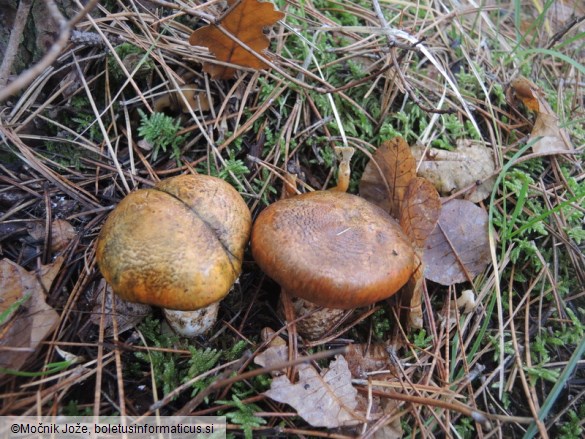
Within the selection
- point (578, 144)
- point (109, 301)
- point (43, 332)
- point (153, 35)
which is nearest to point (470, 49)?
point (578, 144)

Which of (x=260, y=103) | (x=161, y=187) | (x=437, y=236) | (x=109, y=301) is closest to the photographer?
(x=161, y=187)

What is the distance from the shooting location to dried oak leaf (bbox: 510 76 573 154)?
252 cm

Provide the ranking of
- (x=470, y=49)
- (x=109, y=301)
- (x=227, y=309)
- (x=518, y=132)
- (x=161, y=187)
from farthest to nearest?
(x=470, y=49)
(x=518, y=132)
(x=227, y=309)
(x=109, y=301)
(x=161, y=187)

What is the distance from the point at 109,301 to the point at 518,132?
2556 mm

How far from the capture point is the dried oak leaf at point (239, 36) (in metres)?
2.09

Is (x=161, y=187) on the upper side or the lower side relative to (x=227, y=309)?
upper

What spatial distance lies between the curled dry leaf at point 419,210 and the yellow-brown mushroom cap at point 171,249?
0.91 meters

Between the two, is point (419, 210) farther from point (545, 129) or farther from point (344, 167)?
point (545, 129)

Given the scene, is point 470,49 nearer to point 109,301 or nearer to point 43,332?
point 109,301

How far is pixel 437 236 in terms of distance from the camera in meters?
2.27

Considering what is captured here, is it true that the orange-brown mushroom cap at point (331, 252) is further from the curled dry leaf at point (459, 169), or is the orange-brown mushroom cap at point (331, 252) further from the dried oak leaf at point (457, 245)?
the curled dry leaf at point (459, 169)

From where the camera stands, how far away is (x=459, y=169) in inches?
96.2

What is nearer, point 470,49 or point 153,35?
point 153,35

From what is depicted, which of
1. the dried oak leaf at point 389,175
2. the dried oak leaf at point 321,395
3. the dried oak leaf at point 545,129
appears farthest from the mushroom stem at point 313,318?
the dried oak leaf at point 545,129
